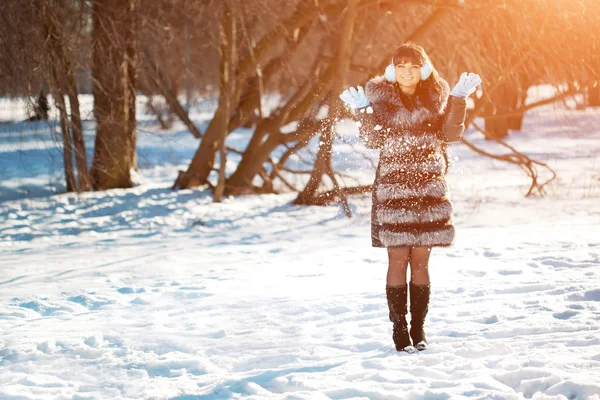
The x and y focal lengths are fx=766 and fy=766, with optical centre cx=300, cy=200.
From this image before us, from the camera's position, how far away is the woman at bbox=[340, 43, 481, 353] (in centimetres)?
418

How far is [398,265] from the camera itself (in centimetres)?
430

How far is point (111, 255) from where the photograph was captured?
8172 millimetres

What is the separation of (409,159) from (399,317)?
2.91 ft

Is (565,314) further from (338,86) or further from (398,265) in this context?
(338,86)

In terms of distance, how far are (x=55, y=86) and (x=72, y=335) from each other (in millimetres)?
4860

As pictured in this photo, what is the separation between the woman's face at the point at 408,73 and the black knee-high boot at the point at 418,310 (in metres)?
1.14

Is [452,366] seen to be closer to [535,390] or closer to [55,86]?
[535,390]

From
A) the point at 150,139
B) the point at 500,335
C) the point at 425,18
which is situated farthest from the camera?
the point at 150,139

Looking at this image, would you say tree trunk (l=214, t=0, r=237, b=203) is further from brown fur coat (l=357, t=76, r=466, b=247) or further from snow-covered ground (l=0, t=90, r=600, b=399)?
brown fur coat (l=357, t=76, r=466, b=247)

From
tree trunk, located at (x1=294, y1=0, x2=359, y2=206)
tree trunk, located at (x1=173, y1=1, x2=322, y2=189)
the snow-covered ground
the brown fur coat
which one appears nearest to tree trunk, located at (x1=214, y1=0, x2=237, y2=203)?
tree trunk, located at (x1=173, y1=1, x2=322, y2=189)

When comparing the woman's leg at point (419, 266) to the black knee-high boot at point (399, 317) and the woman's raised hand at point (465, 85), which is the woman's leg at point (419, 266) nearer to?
the black knee-high boot at point (399, 317)

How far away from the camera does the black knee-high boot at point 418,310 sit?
170 inches

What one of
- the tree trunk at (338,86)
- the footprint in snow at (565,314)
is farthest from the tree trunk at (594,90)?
the footprint in snow at (565,314)

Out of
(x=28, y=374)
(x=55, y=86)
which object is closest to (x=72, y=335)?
(x=28, y=374)
